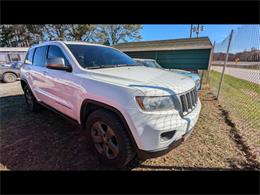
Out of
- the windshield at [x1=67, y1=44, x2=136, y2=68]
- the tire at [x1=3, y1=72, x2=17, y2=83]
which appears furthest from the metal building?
the tire at [x1=3, y1=72, x2=17, y2=83]

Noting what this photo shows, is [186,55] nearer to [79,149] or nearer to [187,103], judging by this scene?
[187,103]

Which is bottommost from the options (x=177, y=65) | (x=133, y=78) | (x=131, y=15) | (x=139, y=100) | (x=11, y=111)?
(x=11, y=111)

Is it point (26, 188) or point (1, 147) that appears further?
point (1, 147)

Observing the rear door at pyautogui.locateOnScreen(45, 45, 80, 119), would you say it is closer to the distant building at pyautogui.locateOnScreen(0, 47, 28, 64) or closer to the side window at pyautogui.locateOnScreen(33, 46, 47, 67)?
the side window at pyautogui.locateOnScreen(33, 46, 47, 67)

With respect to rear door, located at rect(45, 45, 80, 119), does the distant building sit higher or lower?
lower

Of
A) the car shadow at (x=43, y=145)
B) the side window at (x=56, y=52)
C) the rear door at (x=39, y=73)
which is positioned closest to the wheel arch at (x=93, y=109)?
the car shadow at (x=43, y=145)

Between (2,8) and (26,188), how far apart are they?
257cm

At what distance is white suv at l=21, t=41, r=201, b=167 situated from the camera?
1706mm

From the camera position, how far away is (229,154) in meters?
2.59

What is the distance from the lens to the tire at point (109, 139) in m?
1.87

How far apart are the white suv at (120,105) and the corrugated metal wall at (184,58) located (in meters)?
7.88

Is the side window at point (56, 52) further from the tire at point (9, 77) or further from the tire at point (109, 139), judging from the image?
the tire at point (9, 77)

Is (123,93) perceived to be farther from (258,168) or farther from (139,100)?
(258,168)

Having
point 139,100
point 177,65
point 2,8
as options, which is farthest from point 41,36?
point 139,100
